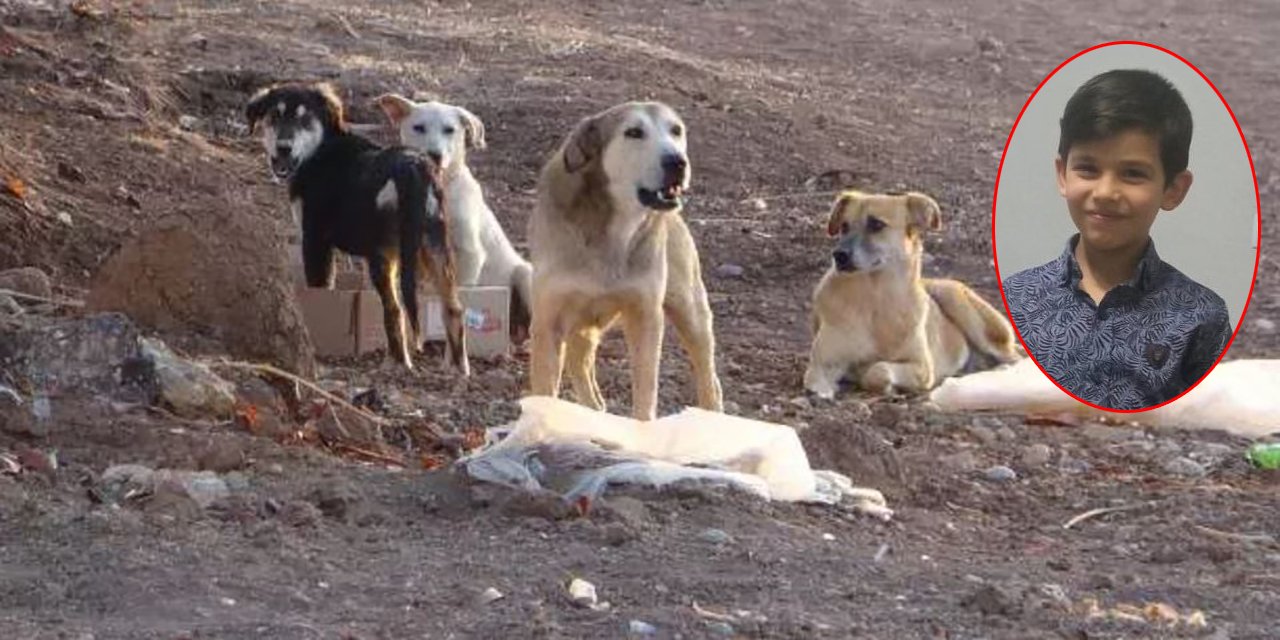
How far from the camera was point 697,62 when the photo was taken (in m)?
17.5

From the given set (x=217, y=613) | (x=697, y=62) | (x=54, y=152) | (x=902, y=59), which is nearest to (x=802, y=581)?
(x=217, y=613)

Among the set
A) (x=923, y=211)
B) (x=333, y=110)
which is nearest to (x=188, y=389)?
(x=333, y=110)

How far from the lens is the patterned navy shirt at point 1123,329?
6.49 metres

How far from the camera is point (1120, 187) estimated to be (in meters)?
6.14

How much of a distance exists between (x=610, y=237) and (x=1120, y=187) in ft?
7.06

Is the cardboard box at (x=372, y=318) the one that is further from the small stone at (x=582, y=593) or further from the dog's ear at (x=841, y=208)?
the small stone at (x=582, y=593)

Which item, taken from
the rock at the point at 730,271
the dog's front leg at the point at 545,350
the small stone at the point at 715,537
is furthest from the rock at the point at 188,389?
the rock at the point at 730,271

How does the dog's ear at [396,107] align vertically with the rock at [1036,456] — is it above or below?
above

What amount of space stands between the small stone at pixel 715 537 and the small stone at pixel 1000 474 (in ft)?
5.86

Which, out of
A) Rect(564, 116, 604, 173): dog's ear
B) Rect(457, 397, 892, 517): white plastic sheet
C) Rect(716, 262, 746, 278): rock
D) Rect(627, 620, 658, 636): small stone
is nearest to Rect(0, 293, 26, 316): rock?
Rect(457, 397, 892, 517): white plastic sheet

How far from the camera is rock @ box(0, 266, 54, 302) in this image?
316 inches

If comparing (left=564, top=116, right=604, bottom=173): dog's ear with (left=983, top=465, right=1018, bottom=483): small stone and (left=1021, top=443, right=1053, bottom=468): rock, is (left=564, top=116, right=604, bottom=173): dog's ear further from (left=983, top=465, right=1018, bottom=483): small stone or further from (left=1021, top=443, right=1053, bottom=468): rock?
(left=1021, top=443, right=1053, bottom=468): rock

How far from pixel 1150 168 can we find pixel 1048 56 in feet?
48.6

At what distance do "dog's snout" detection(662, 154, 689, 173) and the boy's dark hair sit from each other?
1.66 meters
